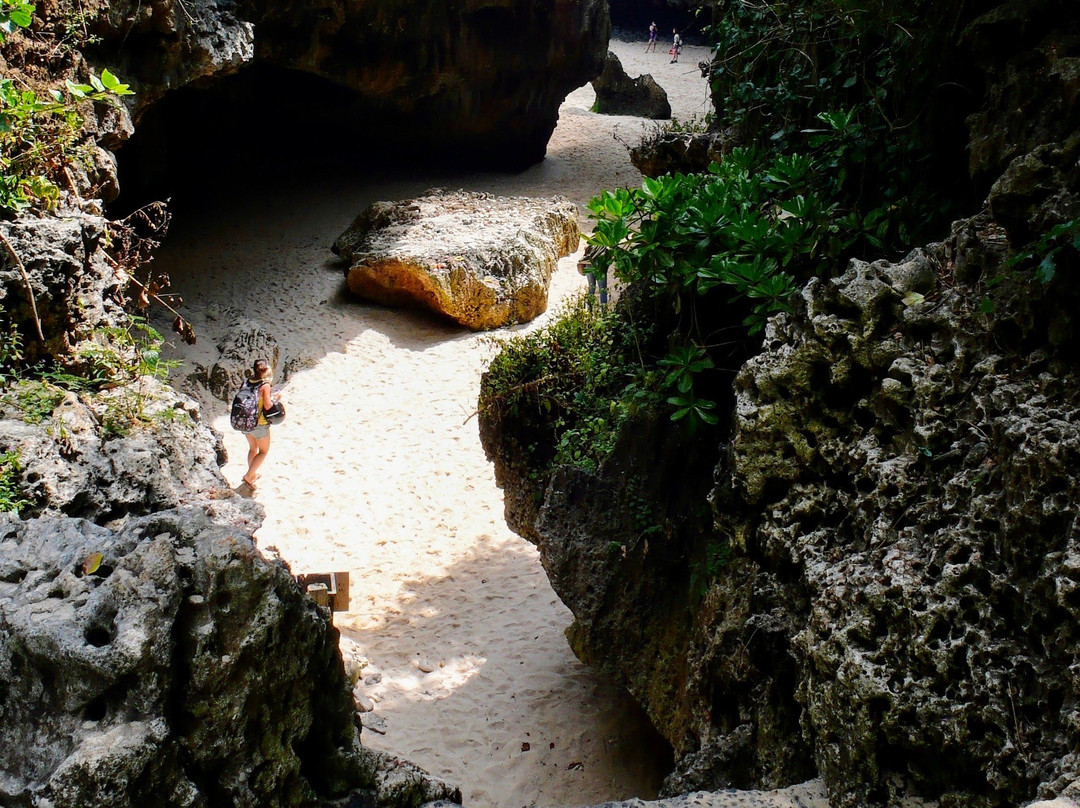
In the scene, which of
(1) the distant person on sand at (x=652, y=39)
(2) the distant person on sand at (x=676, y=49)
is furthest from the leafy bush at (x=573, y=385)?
(1) the distant person on sand at (x=652, y=39)

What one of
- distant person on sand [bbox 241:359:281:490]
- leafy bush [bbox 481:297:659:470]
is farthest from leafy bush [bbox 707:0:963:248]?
distant person on sand [bbox 241:359:281:490]

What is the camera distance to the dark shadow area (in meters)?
11.6

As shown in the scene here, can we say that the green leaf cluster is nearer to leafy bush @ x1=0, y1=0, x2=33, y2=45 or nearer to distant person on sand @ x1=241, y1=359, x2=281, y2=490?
leafy bush @ x1=0, y1=0, x2=33, y2=45

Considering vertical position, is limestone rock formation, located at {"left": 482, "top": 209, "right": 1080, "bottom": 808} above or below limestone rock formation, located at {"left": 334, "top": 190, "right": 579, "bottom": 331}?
above

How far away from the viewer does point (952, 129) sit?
3.54m

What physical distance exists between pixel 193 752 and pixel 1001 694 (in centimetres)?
241

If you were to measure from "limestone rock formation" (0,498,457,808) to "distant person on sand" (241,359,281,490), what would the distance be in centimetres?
416

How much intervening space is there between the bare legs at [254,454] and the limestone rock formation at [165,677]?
174 inches

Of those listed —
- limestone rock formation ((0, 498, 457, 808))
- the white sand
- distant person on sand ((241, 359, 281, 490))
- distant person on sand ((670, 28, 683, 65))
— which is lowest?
the white sand

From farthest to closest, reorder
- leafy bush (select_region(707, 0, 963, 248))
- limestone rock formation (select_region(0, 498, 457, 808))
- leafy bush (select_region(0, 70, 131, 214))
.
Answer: leafy bush (select_region(0, 70, 131, 214)) < leafy bush (select_region(707, 0, 963, 248)) < limestone rock formation (select_region(0, 498, 457, 808))

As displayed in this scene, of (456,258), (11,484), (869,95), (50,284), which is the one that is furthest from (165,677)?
(456,258)

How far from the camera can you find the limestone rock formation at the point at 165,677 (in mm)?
2436

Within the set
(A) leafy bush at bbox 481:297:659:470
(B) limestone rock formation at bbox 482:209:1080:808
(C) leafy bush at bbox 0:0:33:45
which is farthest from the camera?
(A) leafy bush at bbox 481:297:659:470

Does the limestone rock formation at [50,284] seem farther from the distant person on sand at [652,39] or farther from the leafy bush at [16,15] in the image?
the distant person on sand at [652,39]
